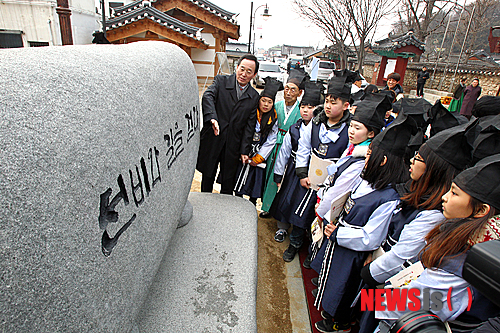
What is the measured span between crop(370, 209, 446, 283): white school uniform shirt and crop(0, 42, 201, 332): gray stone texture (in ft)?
3.94

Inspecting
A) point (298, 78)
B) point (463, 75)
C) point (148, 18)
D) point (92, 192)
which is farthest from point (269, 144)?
point (463, 75)

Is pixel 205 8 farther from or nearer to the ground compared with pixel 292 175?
farther from the ground

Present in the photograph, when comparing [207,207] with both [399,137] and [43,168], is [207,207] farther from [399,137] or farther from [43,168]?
[43,168]

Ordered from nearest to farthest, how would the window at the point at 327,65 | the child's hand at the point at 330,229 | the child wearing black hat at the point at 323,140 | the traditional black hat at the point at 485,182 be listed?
the traditional black hat at the point at 485,182, the child's hand at the point at 330,229, the child wearing black hat at the point at 323,140, the window at the point at 327,65

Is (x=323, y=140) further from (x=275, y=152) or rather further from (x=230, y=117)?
(x=230, y=117)

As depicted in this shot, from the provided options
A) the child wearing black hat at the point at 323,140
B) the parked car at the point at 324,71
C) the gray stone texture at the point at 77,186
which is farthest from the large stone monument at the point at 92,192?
the parked car at the point at 324,71

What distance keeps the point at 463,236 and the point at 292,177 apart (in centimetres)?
166

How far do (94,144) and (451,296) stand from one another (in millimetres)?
1480

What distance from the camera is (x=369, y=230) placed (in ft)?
5.46

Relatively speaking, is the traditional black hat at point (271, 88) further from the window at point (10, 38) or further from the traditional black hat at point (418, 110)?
the window at point (10, 38)

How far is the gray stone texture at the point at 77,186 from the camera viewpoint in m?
0.62

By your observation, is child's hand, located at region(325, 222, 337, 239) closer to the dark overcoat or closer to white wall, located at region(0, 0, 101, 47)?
the dark overcoat

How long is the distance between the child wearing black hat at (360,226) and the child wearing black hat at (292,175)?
72 cm

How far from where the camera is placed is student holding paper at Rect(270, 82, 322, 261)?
264cm
